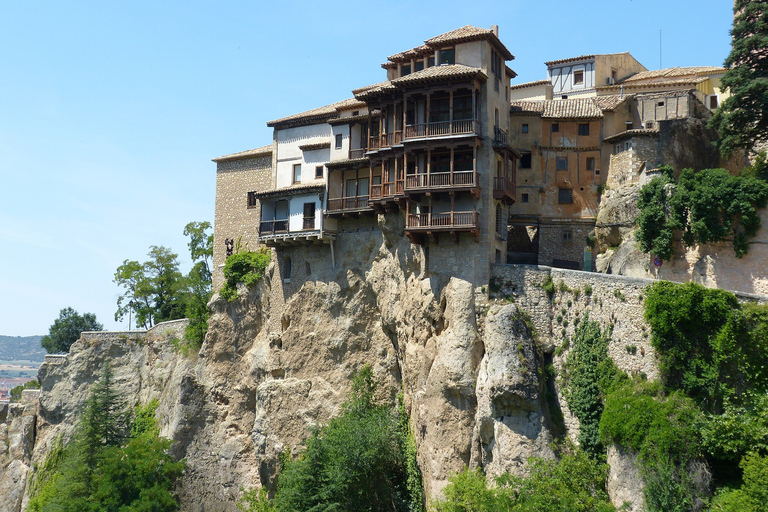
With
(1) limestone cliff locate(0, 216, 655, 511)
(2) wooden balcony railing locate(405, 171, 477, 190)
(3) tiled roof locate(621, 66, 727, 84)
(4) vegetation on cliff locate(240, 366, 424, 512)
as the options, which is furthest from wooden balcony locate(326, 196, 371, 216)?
(3) tiled roof locate(621, 66, 727, 84)

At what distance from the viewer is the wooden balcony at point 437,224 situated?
129ft

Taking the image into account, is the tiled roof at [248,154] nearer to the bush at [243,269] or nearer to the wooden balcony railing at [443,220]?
the bush at [243,269]

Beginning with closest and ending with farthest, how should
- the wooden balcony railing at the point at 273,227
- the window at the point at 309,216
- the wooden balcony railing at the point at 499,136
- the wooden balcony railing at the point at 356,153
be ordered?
the wooden balcony railing at the point at 499,136 → the wooden balcony railing at the point at 356,153 → the window at the point at 309,216 → the wooden balcony railing at the point at 273,227

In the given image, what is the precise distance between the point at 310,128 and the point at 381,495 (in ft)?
79.4

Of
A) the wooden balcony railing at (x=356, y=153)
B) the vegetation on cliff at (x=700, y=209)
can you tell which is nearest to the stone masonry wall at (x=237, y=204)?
the wooden balcony railing at (x=356, y=153)

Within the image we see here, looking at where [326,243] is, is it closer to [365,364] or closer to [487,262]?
[365,364]

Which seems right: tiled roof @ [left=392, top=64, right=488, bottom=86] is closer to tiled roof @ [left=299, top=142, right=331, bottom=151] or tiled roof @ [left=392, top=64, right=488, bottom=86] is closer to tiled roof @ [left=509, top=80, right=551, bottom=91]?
tiled roof @ [left=299, top=142, right=331, bottom=151]

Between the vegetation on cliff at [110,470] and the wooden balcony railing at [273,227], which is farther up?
the wooden balcony railing at [273,227]

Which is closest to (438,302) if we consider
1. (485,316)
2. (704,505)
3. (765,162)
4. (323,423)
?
(485,316)

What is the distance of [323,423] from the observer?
150 ft

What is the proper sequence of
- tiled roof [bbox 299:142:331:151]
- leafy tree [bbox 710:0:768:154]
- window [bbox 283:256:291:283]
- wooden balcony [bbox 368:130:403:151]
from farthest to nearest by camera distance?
1. tiled roof [bbox 299:142:331:151]
2. window [bbox 283:256:291:283]
3. wooden balcony [bbox 368:130:403:151]
4. leafy tree [bbox 710:0:768:154]

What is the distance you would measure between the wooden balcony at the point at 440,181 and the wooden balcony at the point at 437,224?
1.33 m

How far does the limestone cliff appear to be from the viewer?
3556 cm

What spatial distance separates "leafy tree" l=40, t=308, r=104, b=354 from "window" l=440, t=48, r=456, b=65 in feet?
211
